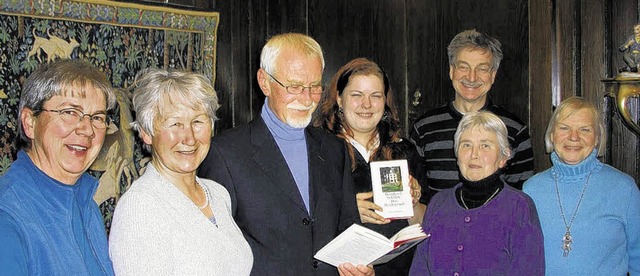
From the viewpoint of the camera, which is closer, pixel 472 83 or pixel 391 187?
pixel 391 187

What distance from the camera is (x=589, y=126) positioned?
3.05 meters

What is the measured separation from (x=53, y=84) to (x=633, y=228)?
247 cm

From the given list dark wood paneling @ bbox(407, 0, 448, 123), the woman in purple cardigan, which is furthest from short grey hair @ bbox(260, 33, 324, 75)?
dark wood paneling @ bbox(407, 0, 448, 123)

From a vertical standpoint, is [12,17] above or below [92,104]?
above

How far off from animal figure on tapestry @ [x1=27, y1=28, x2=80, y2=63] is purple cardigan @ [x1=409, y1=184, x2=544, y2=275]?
5.80 ft

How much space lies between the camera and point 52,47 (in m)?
2.87

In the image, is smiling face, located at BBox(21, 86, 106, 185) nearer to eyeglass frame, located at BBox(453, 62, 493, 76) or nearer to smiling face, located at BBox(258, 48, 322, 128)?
smiling face, located at BBox(258, 48, 322, 128)

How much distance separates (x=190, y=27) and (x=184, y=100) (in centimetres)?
148

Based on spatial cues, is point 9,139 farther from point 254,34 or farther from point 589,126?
point 589,126

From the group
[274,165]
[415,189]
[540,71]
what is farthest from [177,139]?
[540,71]

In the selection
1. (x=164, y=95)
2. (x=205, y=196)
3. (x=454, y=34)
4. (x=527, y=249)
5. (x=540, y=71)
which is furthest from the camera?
(x=454, y=34)


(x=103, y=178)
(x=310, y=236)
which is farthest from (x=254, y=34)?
(x=310, y=236)

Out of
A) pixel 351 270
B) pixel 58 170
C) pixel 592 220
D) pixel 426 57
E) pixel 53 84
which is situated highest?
pixel 426 57

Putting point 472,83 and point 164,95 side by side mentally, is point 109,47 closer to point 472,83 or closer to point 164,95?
point 164,95
